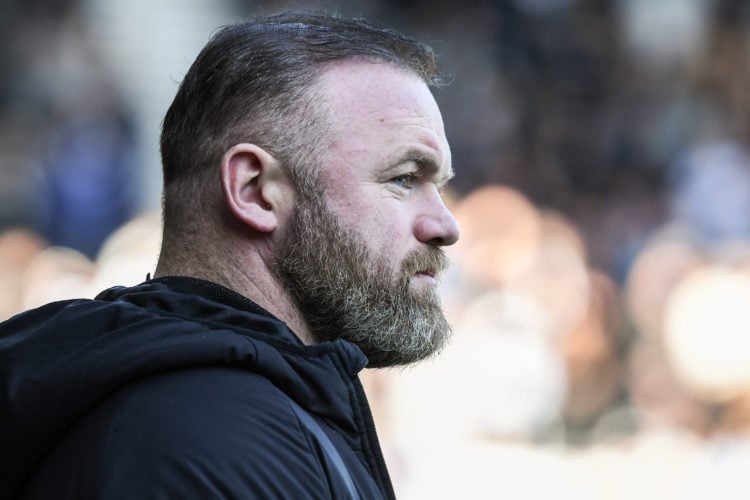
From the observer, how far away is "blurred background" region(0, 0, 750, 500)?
7.43m

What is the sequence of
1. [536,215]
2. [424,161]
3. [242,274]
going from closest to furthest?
[242,274] < [424,161] < [536,215]

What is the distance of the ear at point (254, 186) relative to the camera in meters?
2.00

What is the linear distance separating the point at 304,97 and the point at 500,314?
652 cm

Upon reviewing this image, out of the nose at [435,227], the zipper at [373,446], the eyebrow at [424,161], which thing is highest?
the eyebrow at [424,161]

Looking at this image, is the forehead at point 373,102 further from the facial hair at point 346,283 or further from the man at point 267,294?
the facial hair at point 346,283

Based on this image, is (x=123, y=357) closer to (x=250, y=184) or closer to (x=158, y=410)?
(x=158, y=410)

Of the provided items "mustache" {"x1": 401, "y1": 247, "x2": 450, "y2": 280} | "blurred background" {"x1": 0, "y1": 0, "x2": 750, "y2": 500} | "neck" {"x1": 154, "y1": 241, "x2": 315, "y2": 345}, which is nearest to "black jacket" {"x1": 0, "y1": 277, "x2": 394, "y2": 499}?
"neck" {"x1": 154, "y1": 241, "x2": 315, "y2": 345}

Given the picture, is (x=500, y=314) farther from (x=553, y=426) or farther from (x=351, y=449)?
(x=351, y=449)

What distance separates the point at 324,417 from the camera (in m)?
1.70

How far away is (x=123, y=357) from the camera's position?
154 cm

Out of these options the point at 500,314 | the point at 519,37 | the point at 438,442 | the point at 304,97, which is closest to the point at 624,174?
the point at 519,37

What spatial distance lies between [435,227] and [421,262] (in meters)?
0.06

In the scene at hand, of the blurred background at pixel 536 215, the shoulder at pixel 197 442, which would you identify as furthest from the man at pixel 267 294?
the blurred background at pixel 536 215

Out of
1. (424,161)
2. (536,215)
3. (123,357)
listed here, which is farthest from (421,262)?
(536,215)
